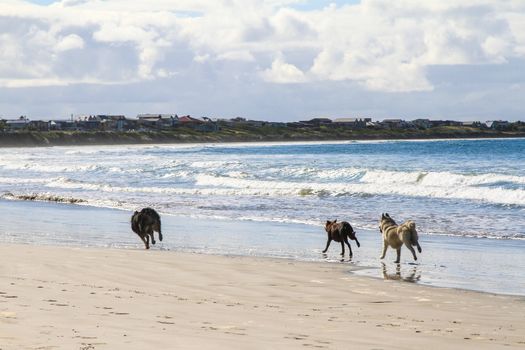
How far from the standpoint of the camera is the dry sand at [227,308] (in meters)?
7.22

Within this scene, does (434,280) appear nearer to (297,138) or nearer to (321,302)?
(321,302)

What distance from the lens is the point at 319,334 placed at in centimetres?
769

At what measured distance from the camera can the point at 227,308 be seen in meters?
9.08

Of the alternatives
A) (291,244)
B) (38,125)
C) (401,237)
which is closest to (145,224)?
(291,244)

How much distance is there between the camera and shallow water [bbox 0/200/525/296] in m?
12.7

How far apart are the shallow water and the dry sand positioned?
1.01 m

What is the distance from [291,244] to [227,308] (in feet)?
25.6

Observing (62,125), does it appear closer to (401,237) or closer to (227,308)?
(401,237)

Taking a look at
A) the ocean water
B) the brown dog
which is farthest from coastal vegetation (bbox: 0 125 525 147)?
the brown dog

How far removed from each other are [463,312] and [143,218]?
862 centimetres

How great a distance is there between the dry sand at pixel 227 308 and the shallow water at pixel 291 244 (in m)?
1.01

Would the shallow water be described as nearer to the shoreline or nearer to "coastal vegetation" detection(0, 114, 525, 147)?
the shoreline

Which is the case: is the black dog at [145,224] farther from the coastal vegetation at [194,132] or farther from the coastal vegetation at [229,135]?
the coastal vegetation at [194,132]

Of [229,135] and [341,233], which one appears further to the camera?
[229,135]
